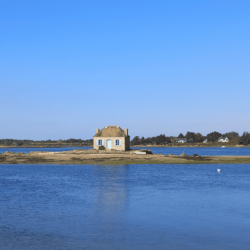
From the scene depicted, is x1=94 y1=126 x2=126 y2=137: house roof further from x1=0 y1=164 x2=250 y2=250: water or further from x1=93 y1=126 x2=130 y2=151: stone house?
x1=0 y1=164 x2=250 y2=250: water

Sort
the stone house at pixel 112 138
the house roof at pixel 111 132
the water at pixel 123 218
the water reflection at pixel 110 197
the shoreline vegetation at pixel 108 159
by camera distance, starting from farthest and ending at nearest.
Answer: the house roof at pixel 111 132
the stone house at pixel 112 138
the shoreline vegetation at pixel 108 159
the water reflection at pixel 110 197
the water at pixel 123 218

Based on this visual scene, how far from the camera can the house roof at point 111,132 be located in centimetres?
8638

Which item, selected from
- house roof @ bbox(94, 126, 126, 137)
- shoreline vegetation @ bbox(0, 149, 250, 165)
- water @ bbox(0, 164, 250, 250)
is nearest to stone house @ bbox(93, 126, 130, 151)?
house roof @ bbox(94, 126, 126, 137)

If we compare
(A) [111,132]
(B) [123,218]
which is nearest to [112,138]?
(A) [111,132]

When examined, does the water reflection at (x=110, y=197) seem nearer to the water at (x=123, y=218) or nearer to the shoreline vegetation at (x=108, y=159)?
the water at (x=123, y=218)

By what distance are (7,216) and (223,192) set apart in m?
21.5

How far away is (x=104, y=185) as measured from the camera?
3922 cm

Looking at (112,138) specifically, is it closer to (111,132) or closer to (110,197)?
(111,132)

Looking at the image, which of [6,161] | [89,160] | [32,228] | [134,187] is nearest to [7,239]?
[32,228]

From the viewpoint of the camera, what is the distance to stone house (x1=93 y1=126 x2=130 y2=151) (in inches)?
3378

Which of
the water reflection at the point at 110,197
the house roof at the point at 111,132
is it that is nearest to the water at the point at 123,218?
the water reflection at the point at 110,197

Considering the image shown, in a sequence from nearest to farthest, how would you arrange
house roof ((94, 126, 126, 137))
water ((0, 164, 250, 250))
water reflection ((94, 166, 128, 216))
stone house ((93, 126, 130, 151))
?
1. water ((0, 164, 250, 250))
2. water reflection ((94, 166, 128, 216))
3. stone house ((93, 126, 130, 151))
4. house roof ((94, 126, 126, 137))

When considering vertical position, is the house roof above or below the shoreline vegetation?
above

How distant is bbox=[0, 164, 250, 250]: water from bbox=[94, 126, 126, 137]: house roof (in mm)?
49528
